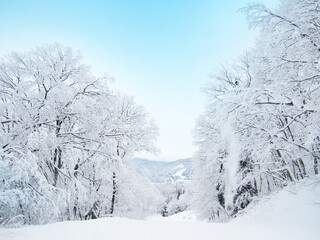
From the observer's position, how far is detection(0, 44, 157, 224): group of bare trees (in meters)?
4.48

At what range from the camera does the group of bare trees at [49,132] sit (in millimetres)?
4480

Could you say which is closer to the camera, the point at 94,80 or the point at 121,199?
the point at 94,80

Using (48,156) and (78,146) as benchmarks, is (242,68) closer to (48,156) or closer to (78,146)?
(78,146)

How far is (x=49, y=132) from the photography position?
5.25 m

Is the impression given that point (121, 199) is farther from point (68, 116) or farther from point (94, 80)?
point (94, 80)

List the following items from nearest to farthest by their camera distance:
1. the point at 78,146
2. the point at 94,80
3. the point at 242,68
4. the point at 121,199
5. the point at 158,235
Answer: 1. the point at 158,235
2. the point at 78,146
3. the point at 94,80
4. the point at 242,68
5. the point at 121,199

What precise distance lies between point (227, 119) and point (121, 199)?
1054 centimetres

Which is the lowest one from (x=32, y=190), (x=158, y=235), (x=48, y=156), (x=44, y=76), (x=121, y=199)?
(x=121, y=199)

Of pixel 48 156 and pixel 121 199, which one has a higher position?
pixel 48 156

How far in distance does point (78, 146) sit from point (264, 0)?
746cm

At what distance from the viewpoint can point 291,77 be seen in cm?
455

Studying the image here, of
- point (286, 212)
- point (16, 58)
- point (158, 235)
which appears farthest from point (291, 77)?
point (16, 58)

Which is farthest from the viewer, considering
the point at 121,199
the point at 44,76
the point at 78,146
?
the point at 121,199

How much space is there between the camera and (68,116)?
6.28 meters
